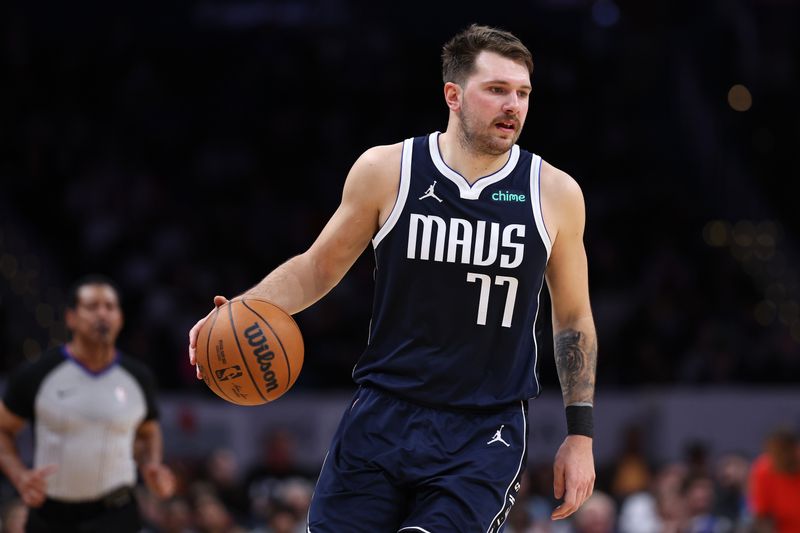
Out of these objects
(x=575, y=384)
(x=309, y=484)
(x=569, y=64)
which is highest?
(x=569, y=64)

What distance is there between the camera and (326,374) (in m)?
16.5

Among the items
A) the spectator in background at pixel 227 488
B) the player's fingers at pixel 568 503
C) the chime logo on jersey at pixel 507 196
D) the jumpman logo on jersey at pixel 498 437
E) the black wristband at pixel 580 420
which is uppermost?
the chime logo on jersey at pixel 507 196

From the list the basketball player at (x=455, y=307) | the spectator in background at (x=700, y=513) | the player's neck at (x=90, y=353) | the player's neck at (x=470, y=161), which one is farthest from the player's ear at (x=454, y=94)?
the spectator in background at (x=700, y=513)

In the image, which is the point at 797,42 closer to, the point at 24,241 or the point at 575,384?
the point at 24,241

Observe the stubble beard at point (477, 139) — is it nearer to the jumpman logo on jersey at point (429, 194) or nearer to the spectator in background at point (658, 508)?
the jumpman logo on jersey at point (429, 194)

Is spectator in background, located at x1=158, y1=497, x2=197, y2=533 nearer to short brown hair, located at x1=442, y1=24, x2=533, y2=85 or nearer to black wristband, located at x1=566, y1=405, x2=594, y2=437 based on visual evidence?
black wristband, located at x1=566, y1=405, x2=594, y2=437

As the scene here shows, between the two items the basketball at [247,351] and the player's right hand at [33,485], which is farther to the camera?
the player's right hand at [33,485]

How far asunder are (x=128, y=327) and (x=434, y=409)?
11.7m

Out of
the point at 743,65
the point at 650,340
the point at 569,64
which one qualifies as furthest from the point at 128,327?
the point at 743,65

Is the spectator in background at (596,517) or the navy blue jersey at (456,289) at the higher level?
the navy blue jersey at (456,289)

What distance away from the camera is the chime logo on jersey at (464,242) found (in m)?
5.05

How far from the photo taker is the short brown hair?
516 cm

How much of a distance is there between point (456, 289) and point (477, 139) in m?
0.59

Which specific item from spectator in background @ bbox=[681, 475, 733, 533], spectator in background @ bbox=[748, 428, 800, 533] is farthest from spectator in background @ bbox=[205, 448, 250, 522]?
spectator in background @ bbox=[748, 428, 800, 533]
